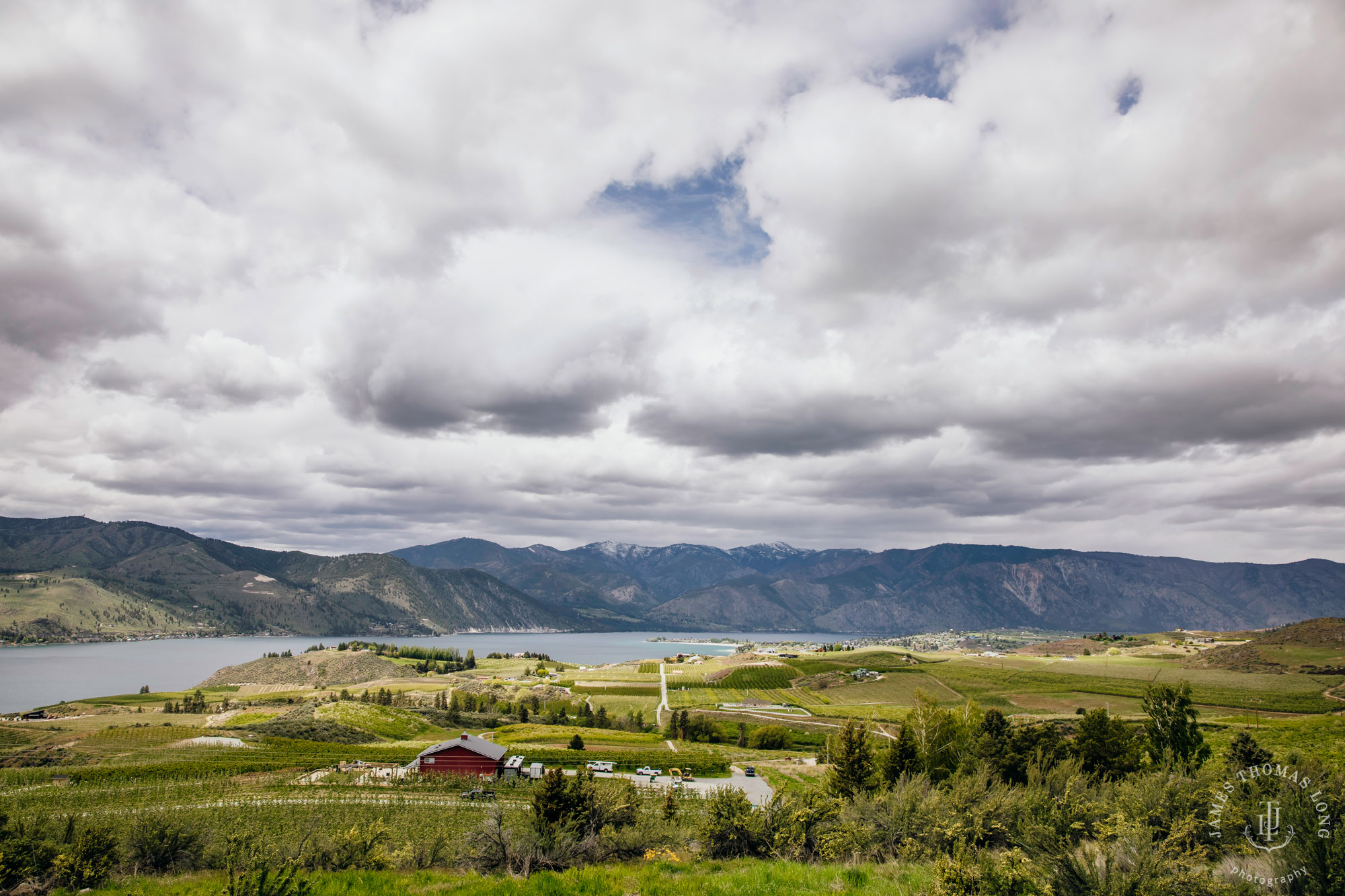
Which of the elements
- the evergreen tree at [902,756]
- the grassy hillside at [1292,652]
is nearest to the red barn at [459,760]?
the evergreen tree at [902,756]

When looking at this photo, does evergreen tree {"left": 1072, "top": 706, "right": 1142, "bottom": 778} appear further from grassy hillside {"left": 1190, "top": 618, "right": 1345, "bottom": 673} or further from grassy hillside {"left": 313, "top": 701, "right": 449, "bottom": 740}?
grassy hillside {"left": 1190, "top": 618, "right": 1345, "bottom": 673}

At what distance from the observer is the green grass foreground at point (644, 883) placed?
1173 centimetres

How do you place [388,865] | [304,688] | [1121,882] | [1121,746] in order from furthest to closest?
1. [304,688]
2. [1121,746]
3. [388,865]
4. [1121,882]

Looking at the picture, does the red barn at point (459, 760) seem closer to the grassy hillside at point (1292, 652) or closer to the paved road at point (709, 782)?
the paved road at point (709, 782)

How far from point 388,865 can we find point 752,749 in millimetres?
88271

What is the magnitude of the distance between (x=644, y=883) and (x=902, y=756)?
39471 mm

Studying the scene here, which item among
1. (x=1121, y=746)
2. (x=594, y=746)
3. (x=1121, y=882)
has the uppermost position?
(x=1121, y=882)

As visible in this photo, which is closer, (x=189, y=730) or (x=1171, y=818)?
(x=1171, y=818)

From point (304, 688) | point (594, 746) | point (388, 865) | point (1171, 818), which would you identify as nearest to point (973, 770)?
point (1171, 818)

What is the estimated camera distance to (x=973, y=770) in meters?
40.1

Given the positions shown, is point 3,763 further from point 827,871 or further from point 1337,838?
point 1337,838

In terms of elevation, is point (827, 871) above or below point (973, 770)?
above

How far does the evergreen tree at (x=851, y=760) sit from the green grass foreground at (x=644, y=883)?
26105 mm

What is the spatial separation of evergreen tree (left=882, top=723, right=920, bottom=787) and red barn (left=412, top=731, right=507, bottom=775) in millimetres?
40571
